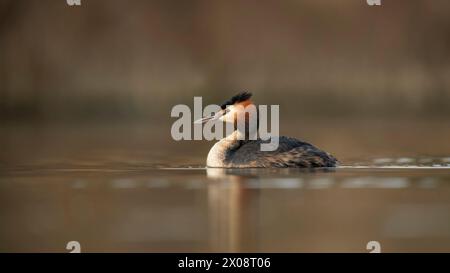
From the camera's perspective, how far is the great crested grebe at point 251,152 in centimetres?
1413

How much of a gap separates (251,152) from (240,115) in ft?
2.05

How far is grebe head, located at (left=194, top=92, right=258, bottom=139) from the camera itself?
1462 cm

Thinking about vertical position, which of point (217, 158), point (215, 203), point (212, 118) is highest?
point (212, 118)

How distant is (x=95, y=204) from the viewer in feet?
37.0

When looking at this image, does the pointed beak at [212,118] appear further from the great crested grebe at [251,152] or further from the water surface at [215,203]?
the water surface at [215,203]

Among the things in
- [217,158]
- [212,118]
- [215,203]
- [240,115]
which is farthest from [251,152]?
[215,203]

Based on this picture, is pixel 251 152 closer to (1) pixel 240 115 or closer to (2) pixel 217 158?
(2) pixel 217 158

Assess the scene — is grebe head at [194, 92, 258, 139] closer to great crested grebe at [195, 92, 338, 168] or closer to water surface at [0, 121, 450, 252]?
great crested grebe at [195, 92, 338, 168]

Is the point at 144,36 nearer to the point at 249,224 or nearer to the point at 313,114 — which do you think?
the point at 313,114

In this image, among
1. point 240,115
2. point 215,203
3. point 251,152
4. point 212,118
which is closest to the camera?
point 215,203

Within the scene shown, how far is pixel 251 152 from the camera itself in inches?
562

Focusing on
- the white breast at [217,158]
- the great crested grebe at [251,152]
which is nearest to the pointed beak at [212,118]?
the great crested grebe at [251,152]

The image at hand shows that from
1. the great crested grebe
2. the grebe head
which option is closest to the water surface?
the great crested grebe
